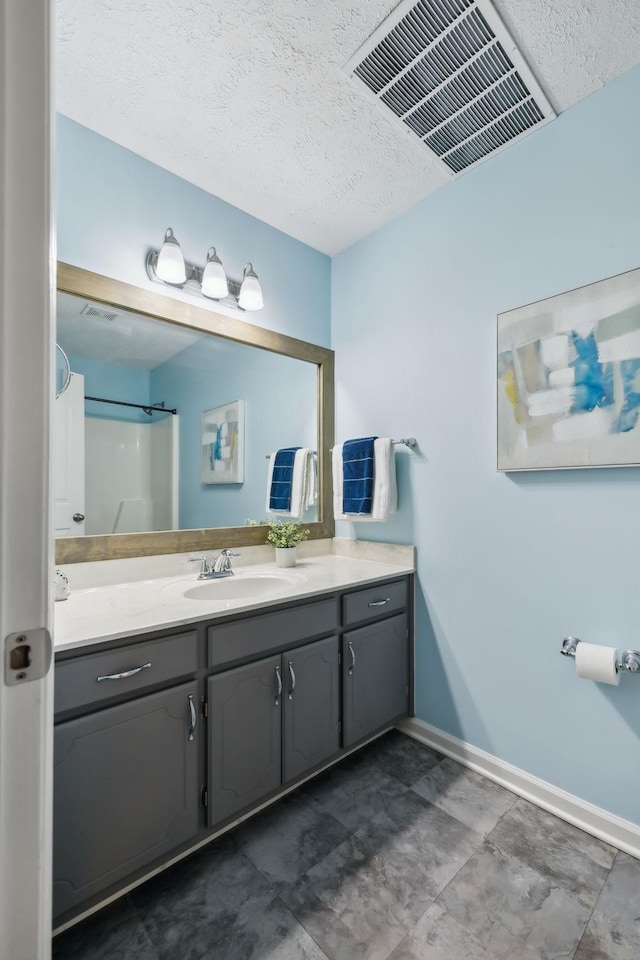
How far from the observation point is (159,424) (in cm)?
178

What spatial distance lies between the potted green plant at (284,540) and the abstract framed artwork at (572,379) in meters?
0.99

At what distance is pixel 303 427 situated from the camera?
2.34 meters

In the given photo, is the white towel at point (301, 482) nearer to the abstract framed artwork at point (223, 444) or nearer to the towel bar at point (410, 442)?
the abstract framed artwork at point (223, 444)

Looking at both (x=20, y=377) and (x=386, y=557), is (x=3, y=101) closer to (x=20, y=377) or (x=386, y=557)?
(x=20, y=377)

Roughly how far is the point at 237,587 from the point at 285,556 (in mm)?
303

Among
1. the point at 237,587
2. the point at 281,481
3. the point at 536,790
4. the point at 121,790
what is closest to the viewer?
the point at 121,790

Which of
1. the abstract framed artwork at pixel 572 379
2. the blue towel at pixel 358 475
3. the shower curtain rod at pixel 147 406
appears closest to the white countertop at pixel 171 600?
the blue towel at pixel 358 475

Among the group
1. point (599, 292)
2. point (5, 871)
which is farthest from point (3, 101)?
point (599, 292)

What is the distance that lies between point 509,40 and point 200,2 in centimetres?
91

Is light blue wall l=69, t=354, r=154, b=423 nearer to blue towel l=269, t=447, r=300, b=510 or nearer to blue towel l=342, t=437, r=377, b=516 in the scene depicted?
blue towel l=269, t=447, r=300, b=510

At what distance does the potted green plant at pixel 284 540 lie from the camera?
2031 mm

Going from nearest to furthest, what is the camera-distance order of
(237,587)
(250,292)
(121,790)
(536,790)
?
(121,790) → (536,790) → (237,587) → (250,292)

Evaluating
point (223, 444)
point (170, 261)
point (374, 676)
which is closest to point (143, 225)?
point (170, 261)

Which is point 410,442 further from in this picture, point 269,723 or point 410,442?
point 269,723
